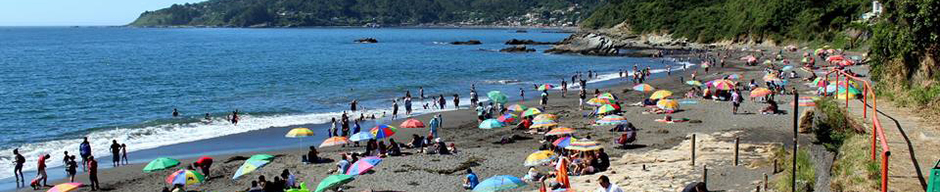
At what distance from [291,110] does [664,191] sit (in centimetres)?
2677

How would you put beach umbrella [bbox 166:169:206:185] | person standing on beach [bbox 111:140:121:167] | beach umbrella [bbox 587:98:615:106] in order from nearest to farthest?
beach umbrella [bbox 166:169:206:185] < person standing on beach [bbox 111:140:121:167] < beach umbrella [bbox 587:98:615:106]

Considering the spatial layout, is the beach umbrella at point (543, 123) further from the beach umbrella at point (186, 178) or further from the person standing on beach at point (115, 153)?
the person standing on beach at point (115, 153)

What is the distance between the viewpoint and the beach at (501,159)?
1719 centimetres

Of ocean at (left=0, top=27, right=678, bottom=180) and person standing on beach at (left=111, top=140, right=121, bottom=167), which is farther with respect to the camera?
ocean at (left=0, top=27, right=678, bottom=180)

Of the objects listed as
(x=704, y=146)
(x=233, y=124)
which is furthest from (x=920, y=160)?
(x=233, y=124)

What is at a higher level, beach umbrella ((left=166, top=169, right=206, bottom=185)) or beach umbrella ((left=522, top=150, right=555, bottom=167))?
beach umbrella ((left=522, top=150, right=555, bottom=167))

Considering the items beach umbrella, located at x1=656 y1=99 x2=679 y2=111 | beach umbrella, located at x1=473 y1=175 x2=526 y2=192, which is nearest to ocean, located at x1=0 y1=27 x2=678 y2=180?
beach umbrella, located at x1=656 y1=99 x2=679 y2=111

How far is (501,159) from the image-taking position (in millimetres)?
21453

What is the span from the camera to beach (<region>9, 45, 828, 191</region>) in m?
17.2

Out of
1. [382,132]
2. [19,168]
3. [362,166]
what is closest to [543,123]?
[382,132]

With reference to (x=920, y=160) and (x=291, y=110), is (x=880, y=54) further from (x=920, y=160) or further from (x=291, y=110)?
(x=291, y=110)

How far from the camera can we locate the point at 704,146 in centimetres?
1969

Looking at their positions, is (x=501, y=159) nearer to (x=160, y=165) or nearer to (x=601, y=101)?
(x=160, y=165)

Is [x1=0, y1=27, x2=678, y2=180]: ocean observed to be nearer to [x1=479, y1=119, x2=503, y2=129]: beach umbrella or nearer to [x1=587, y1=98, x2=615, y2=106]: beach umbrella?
[x1=479, y1=119, x2=503, y2=129]: beach umbrella
